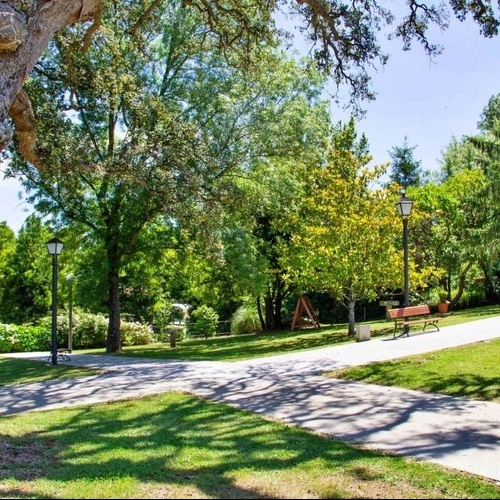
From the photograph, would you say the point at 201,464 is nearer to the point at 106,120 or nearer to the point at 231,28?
the point at 231,28

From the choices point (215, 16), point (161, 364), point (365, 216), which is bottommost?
point (161, 364)

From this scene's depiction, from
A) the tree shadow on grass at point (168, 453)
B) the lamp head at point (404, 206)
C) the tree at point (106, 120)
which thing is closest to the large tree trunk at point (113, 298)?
the tree at point (106, 120)

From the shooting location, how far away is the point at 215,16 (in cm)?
1135

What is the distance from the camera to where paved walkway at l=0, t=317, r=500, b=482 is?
595 centimetres

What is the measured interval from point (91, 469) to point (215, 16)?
9.54 m

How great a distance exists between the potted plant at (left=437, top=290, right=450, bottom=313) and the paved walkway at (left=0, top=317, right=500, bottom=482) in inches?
362

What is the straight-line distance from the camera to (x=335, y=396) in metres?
8.73

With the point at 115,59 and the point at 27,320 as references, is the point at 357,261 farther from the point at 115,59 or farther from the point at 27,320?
the point at 27,320

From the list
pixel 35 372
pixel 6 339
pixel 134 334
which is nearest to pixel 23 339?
pixel 6 339

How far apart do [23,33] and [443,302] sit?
79.9 feet

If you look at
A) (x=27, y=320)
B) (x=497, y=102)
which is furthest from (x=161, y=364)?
(x=497, y=102)

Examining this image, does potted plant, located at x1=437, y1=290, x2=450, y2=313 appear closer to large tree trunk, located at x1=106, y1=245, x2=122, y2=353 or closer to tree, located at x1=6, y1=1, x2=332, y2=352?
tree, located at x1=6, y1=1, x2=332, y2=352

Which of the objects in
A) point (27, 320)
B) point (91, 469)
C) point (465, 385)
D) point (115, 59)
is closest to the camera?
point (91, 469)

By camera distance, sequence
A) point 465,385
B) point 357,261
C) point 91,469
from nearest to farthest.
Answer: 1. point 91,469
2. point 465,385
3. point 357,261
